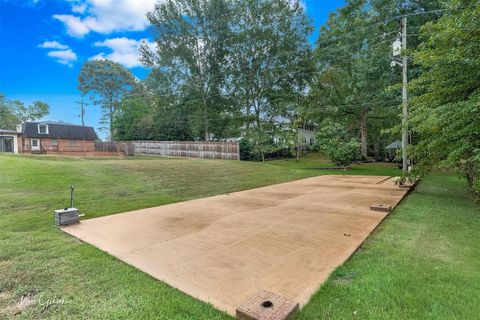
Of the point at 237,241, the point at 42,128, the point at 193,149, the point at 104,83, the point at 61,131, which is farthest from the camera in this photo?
the point at 104,83

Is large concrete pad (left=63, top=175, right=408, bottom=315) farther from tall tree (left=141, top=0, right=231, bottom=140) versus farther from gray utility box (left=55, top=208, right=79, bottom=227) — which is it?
tall tree (left=141, top=0, right=231, bottom=140)

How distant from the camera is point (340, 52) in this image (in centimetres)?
1850

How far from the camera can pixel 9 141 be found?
25000 mm

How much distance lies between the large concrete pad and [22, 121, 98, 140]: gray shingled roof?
27.2 m

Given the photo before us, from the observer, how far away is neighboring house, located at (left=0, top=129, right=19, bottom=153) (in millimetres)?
24416

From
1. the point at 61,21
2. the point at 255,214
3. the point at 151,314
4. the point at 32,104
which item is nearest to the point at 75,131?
the point at 32,104

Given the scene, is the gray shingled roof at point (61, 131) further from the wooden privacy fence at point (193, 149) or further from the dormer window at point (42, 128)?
the wooden privacy fence at point (193, 149)

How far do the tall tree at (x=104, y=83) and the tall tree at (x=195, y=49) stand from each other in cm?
1423

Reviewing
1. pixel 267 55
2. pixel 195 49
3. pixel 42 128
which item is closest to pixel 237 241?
pixel 267 55

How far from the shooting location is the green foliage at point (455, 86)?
181 inches

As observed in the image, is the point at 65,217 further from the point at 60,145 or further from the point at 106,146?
the point at 60,145

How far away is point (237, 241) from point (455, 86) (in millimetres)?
5637

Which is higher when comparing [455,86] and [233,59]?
[233,59]

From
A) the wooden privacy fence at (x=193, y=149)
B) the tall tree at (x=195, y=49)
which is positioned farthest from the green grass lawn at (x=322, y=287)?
the tall tree at (x=195, y=49)
